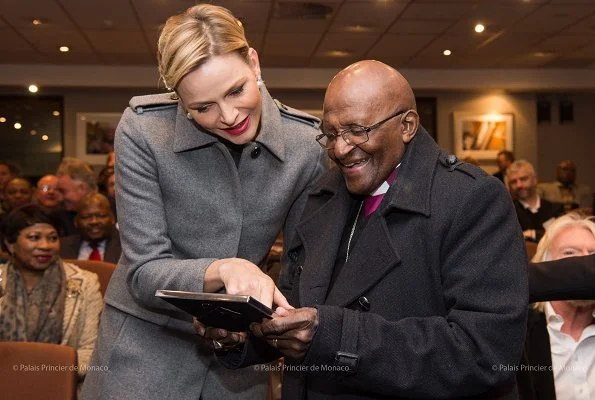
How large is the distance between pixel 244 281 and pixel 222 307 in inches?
4.8

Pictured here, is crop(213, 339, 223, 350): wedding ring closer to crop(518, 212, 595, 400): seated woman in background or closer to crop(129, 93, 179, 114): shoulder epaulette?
crop(129, 93, 179, 114): shoulder epaulette

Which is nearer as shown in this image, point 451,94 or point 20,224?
point 20,224

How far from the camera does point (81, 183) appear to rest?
6105 millimetres

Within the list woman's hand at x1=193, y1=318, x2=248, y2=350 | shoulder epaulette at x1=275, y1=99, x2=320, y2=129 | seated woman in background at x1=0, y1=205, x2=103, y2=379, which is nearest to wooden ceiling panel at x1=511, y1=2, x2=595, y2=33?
seated woman in background at x1=0, y1=205, x2=103, y2=379

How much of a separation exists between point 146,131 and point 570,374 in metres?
1.63

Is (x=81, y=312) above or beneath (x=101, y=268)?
beneath

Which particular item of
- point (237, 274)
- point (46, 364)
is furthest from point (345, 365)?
point (46, 364)

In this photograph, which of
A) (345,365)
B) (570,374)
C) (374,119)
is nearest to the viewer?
(345,365)

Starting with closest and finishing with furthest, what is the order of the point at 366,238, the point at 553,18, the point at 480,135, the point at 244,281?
the point at 244,281, the point at 366,238, the point at 553,18, the point at 480,135

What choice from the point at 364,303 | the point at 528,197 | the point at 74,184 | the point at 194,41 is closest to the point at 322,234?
the point at 364,303

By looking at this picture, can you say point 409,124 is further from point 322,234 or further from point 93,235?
point 93,235

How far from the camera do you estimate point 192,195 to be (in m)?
1.84

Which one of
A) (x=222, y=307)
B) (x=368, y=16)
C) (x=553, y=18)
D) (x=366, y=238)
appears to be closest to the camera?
(x=222, y=307)

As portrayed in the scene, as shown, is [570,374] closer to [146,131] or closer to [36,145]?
[146,131]
